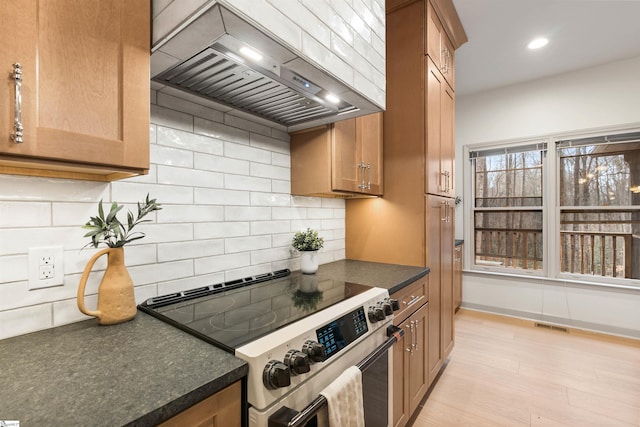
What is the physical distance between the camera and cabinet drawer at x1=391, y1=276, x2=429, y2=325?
1544 mm

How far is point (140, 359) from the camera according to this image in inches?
Result: 29.5

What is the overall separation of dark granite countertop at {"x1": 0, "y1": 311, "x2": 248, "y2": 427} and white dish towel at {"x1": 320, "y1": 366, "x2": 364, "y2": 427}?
1.12 ft

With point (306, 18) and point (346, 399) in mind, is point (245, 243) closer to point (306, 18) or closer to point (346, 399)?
point (346, 399)

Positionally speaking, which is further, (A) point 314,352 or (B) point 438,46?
(B) point 438,46

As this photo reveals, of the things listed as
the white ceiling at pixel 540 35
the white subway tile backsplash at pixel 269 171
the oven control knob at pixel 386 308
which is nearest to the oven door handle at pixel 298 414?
the oven control knob at pixel 386 308

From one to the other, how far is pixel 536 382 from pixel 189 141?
9.40 ft

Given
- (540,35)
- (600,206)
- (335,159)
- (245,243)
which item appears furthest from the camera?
(600,206)

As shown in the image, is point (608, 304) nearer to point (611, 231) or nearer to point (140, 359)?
point (611, 231)

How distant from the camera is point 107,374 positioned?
2.23 feet

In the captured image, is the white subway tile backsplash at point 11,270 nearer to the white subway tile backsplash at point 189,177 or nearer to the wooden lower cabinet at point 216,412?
the white subway tile backsplash at point 189,177

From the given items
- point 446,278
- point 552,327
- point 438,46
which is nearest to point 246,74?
point 438,46

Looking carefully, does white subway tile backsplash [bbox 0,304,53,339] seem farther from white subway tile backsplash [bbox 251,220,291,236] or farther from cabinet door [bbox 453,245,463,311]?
cabinet door [bbox 453,245,463,311]

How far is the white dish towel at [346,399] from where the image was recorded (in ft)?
3.00

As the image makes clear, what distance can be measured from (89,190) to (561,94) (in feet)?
14.0
